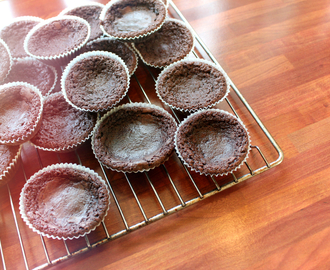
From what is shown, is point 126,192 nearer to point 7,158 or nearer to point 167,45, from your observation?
point 7,158

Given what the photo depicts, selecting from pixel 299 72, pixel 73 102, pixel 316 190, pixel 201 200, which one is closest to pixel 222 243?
pixel 201 200

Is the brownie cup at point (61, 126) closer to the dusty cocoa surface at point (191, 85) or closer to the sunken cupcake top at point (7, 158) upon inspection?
the sunken cupcake top at point (7, 158)

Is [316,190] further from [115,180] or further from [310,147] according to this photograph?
[115,180]

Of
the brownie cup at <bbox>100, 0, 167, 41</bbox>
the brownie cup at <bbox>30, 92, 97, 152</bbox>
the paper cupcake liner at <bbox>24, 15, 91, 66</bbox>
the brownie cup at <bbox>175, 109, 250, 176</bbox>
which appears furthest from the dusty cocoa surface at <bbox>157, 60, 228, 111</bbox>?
the paper cupcake liner at <bbox>24, 15, 91, 66</bbox>

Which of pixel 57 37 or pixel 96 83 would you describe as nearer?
pixel 96 83

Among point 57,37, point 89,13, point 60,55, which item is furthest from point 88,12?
point 60,55

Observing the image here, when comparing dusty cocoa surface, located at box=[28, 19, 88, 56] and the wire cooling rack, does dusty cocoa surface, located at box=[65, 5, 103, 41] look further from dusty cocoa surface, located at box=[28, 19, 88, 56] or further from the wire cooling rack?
the wire cooling rack
